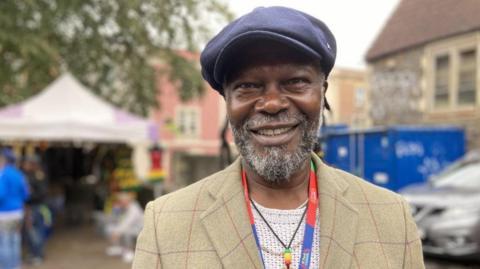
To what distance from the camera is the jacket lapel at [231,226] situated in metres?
1.40

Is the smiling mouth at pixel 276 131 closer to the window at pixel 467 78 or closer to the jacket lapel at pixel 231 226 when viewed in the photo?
the jacket lapel at pixel 231 226

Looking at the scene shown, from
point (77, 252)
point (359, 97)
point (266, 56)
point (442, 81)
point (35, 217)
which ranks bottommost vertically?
point (77, 252)

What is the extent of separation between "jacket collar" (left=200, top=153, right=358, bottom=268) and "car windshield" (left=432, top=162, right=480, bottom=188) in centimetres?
585

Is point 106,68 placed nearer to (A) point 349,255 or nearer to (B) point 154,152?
(B) point 154,152

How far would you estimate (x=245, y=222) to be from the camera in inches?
57.9

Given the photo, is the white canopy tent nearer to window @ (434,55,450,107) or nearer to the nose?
the nose

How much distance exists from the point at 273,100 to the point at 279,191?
0.30 m

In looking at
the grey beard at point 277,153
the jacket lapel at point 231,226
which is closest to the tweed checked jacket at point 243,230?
the jacket lapel at point 231,226

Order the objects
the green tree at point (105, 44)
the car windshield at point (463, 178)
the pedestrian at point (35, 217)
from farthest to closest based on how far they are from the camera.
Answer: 1. the green tree at point (105, 44)
2. the pedestrian at point (35, 217)
3. the car windshield at point (463, 178)

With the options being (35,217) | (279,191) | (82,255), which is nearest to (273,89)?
(279,191)

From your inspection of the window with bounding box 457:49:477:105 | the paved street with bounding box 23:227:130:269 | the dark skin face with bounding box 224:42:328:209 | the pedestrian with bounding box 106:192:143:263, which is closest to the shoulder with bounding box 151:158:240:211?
the dark skin face with bounding box 224:42:328:209

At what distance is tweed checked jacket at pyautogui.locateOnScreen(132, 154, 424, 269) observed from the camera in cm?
141

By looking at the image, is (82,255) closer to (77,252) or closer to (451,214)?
(77,252)

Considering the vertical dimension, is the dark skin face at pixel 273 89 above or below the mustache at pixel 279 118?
above
